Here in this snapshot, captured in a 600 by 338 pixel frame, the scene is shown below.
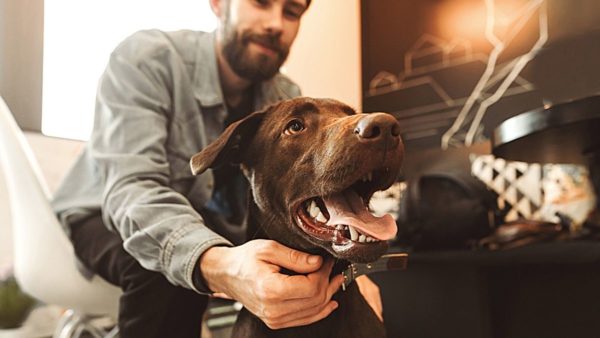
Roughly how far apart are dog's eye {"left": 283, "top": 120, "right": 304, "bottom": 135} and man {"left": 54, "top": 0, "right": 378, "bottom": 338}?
20cm

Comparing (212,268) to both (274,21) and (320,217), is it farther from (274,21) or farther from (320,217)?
(274,21)

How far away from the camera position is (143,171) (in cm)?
109

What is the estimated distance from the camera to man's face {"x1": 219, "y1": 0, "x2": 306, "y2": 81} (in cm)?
121

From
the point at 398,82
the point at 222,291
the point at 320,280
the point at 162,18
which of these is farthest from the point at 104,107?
the point at 398,82

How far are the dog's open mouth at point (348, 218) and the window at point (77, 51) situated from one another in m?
Answer: 0.63

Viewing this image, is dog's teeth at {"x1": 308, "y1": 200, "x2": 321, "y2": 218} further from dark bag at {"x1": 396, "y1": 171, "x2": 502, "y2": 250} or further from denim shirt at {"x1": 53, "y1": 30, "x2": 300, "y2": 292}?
dark bag at {"x1": 396, "y1": 171, "x2": 502, "y2": 250}

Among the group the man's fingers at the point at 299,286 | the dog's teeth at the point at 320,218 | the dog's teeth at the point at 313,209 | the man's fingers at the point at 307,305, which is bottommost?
the man's fingers at the point at 307,305

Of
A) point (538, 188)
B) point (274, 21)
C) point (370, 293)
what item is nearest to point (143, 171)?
point (274, 21)

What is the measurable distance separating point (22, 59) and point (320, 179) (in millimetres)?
774

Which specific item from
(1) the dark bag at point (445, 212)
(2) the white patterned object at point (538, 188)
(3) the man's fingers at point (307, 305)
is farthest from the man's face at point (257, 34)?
(2) the white patterned object at point (538, 188)

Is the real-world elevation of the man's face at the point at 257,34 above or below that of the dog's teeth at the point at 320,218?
above

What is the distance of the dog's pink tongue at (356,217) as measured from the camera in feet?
2.55

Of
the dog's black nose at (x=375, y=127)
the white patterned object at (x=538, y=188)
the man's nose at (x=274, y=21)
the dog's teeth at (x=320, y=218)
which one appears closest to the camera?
the dog's black nose at (x=375, y=127)

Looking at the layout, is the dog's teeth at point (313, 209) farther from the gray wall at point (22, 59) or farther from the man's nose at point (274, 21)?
the gray wall at point (22, 59)
